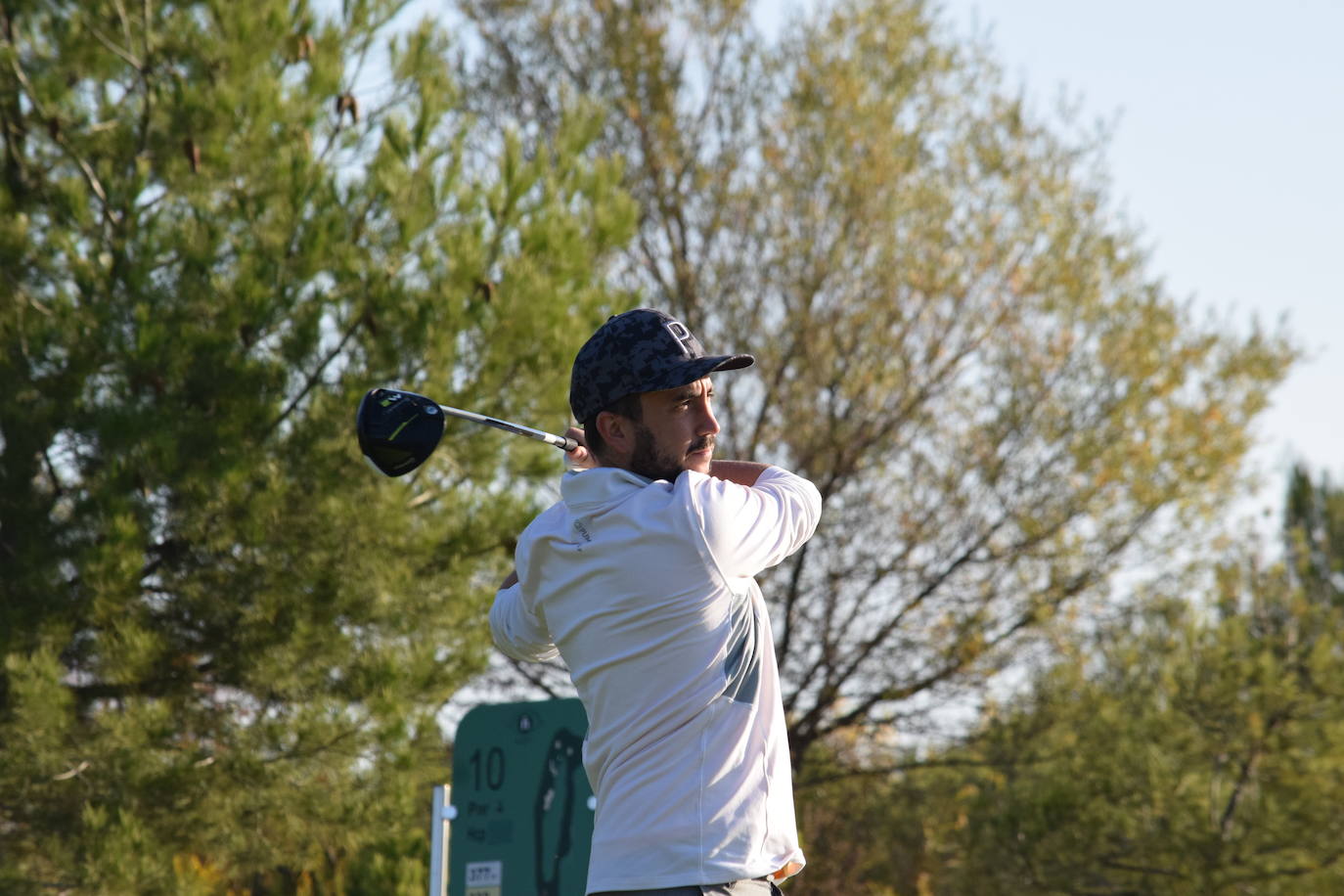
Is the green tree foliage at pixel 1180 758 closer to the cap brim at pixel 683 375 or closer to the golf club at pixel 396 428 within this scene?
the golf club at pixel 396 428

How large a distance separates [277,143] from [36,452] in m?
1.99

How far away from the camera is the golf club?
311cm

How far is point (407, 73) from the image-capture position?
8.57 m

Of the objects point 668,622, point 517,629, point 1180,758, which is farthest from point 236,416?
point 1180,758

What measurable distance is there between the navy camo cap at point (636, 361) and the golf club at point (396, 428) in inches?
26.8

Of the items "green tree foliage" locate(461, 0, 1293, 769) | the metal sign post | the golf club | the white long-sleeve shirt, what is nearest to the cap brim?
the white long-sleeve shirt

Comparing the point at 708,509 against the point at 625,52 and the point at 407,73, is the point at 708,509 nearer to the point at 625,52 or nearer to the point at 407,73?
the point at 407,73

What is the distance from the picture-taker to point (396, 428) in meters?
3.14

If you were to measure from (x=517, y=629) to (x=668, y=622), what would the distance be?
0.47 metres

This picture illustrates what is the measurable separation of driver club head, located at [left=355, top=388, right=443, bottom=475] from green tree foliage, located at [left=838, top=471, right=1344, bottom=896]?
33.4ft

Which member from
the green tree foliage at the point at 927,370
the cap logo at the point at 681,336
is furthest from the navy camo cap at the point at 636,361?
the green tree foliage at the point at 927,370

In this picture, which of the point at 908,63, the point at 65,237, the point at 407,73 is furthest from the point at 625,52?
the point at 65,237

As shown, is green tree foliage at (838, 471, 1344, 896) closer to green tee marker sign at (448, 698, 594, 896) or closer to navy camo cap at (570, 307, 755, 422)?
green tee marker sign at (448, 698, 594, 896)

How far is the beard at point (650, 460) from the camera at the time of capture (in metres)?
2.45
